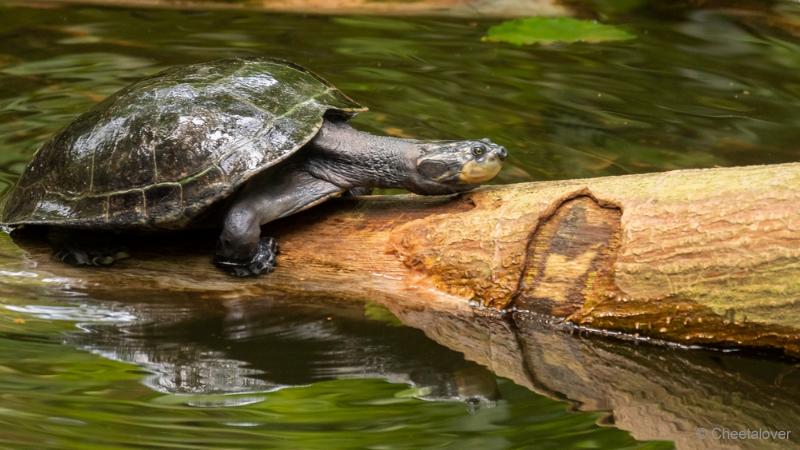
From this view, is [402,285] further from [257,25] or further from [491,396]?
[257,25]

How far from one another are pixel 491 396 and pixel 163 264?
1.38 metres

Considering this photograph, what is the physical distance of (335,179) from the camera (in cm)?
408

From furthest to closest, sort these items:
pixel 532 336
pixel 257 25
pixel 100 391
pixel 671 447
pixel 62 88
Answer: pixel 257 25 < pixel 62 88 < pixel 532 336 < pixel 100 391 < pixel 671 447

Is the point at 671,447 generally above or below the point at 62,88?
below

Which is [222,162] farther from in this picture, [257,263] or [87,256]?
[87,256]

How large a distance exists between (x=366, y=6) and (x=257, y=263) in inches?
183

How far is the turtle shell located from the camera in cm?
386

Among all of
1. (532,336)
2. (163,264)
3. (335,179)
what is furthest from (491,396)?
(163,264)

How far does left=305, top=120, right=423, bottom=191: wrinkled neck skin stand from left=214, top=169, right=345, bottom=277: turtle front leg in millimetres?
62

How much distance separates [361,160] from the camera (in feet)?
13.4

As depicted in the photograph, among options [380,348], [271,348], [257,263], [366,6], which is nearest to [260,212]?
[257,263]

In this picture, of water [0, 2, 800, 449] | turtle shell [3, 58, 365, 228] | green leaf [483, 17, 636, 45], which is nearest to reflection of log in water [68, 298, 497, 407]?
water [0, 2, 800, 449]

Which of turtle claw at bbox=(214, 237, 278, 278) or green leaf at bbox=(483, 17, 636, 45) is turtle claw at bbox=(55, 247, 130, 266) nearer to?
turtle claw at bbox=(214, 237, 278, 278)

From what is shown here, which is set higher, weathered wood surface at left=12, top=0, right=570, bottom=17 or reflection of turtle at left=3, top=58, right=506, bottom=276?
weathered wood surface at left=12, top=0, right=570, bottom=17
